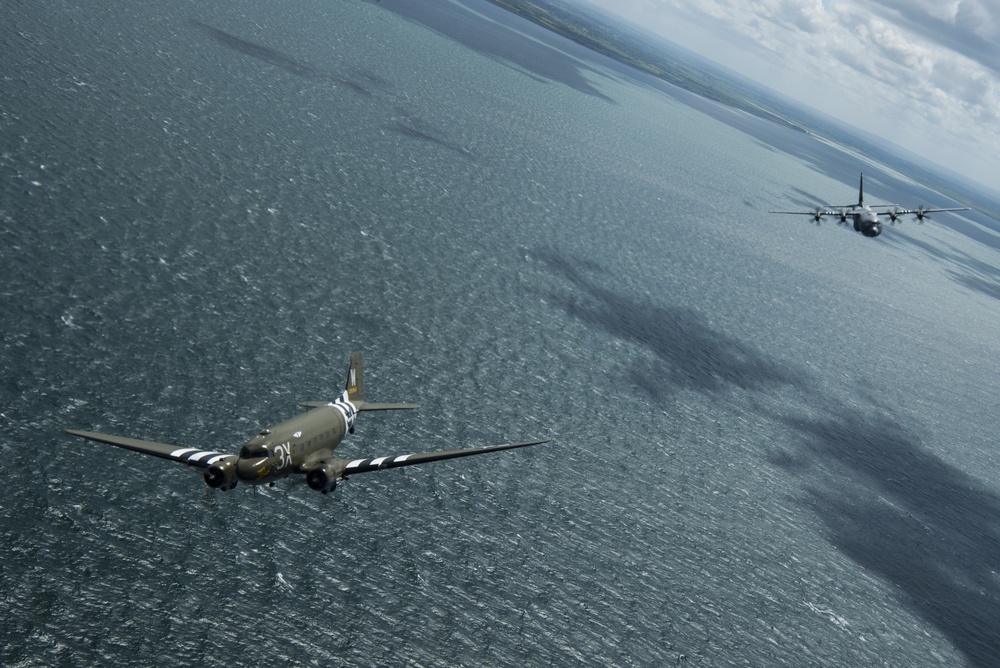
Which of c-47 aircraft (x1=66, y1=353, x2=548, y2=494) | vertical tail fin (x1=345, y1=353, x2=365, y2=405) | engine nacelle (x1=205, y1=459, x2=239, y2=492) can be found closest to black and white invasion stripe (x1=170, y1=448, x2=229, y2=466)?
c-47 aircraft (x1=66, y1=353, x2=548, y2=494)

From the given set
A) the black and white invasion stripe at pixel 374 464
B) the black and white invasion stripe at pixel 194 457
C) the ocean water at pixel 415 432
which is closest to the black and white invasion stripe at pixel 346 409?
the black and white invasion stripe at pixel 374 464

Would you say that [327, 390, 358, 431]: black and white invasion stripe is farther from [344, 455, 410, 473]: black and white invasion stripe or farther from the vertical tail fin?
[344, 455, 410, 473]: black and white invasion stripe

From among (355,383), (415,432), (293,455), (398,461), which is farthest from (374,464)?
(415,432)

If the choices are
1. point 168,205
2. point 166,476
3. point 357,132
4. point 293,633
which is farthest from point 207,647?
point 357,132

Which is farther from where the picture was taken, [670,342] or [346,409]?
[670,342]

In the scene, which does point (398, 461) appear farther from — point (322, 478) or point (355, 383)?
point (355, 383)
